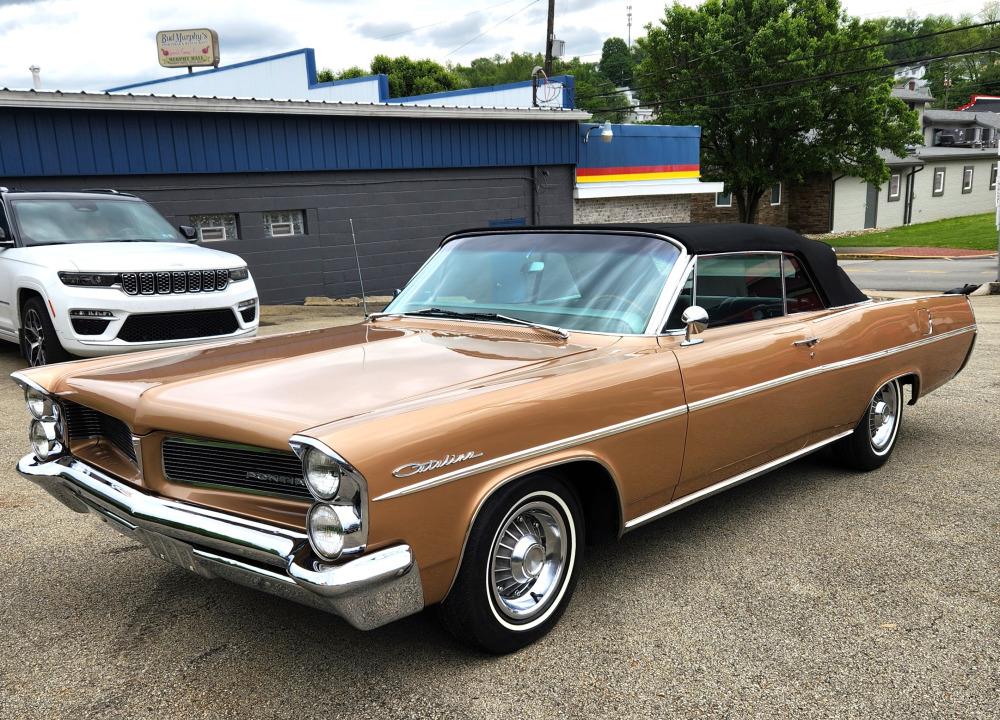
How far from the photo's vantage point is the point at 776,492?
4.79 meters

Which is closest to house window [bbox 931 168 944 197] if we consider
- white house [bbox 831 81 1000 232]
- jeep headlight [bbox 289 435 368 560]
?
white house [bbox 831 81 1000 232]

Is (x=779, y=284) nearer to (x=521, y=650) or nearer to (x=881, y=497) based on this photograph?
(x=881, y=497)

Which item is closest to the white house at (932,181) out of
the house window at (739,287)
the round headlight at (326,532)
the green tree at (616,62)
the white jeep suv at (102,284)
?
the white jeep suv at (102,284)

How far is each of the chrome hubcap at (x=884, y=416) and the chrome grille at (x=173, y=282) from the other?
5702 mm

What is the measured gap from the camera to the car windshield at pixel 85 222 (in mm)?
8258

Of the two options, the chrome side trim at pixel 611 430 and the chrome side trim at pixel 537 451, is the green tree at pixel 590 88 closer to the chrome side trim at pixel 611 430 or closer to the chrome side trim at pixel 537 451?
the chrome side trim at pixel 611 430

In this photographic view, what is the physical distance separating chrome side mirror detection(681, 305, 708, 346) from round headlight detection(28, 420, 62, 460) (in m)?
2.63

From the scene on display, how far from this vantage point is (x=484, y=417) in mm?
2836

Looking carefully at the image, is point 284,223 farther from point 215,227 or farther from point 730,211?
point 730,211

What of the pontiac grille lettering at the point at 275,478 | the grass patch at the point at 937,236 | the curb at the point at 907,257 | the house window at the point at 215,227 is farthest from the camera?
the grass patch at the point at 937,236

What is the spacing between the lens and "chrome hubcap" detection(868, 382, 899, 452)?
5.08 meters

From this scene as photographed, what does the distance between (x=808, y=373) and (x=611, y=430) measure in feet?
4.99

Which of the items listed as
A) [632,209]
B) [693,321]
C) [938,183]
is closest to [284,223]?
[632,209]

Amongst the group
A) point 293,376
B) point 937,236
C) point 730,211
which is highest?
point 293,376
